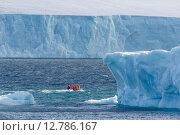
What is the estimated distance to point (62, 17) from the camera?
251 feet

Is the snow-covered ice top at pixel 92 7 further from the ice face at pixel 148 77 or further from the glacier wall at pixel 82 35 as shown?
the glacier wall at pixel 82 35

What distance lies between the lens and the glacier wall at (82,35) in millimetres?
74375

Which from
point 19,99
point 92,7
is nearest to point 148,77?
point 19,99

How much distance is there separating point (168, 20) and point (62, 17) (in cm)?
1537

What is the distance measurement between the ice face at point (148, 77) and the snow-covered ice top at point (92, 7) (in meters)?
15.3

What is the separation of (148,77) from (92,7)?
70.6 ft

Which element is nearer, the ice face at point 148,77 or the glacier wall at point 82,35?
the ice face at point 148,77

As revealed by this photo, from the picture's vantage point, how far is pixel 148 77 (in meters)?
25.7

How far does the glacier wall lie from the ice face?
47.0m

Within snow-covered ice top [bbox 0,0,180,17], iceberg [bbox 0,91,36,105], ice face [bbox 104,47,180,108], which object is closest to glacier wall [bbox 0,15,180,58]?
snow-covered ice top [bbox 0,0,180,17]

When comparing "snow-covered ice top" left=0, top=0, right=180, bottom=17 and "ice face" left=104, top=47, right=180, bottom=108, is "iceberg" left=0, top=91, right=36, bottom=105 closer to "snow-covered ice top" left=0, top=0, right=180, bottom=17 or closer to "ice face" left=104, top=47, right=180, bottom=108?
"ice face" left=104, top=47, right=180, bottom=108

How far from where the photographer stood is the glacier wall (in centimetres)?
7438

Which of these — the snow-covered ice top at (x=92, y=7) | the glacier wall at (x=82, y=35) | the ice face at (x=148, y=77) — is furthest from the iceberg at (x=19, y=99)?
the glacier wall at (x=82, y=35)

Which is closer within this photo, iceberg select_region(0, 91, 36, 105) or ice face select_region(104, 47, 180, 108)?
ice face select_region(104, 47, 180, 108)
